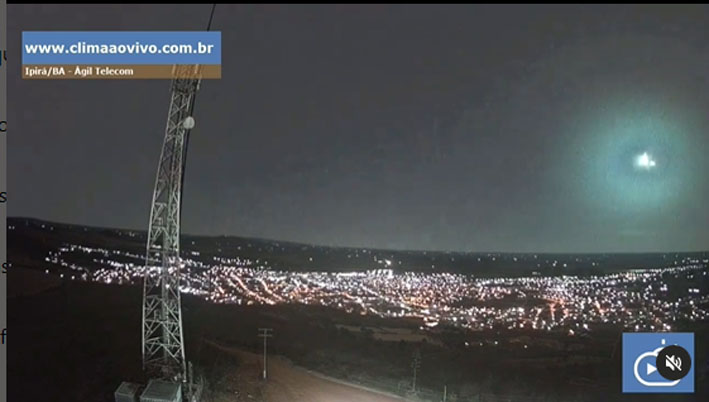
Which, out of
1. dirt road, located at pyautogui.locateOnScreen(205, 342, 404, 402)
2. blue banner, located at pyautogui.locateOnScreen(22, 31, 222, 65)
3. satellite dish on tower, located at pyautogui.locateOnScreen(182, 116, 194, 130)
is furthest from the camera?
dirt road, located at pyautogui.locateOnScreen(205, 342, 404, 402)

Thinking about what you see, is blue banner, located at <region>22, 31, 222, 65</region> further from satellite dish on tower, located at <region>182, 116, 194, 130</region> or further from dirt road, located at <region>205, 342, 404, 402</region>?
dirt road, located at <region>205, 342, 404, 402</region>

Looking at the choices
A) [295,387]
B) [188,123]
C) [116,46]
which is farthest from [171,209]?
[295,387]

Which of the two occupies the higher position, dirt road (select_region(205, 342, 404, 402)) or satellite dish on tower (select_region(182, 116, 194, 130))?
satellite dish on tower (select_region(182, 116, 194, 130))

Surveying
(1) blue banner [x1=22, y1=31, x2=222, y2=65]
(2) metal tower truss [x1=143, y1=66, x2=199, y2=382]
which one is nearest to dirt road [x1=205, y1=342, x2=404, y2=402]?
(2) metal tower truss [x1=143, y1=66, x2=199, y2=382]

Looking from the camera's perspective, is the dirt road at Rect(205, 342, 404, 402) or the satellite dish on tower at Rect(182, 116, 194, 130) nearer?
the satellite dish on tower at Rect(182, 116, 194, 130)

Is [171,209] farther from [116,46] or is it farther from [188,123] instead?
[116,46]

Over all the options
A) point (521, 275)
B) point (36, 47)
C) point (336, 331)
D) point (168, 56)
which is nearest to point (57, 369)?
point (36, 47)

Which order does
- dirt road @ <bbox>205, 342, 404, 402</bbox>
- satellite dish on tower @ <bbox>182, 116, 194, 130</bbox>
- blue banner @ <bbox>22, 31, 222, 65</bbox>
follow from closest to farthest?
blue banner @ <bbox>22, 31, 222, 65</bbox> → satellite dish on tower @ <bbox>182, 116, 194, 130</bbox> → dirt road @ <bbox>205, 342, 404, 402</bbox>

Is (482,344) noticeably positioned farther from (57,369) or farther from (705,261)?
(57,369)

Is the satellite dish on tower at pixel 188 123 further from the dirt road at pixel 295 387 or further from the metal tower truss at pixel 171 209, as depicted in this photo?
the dirt road at pixel 295 387
